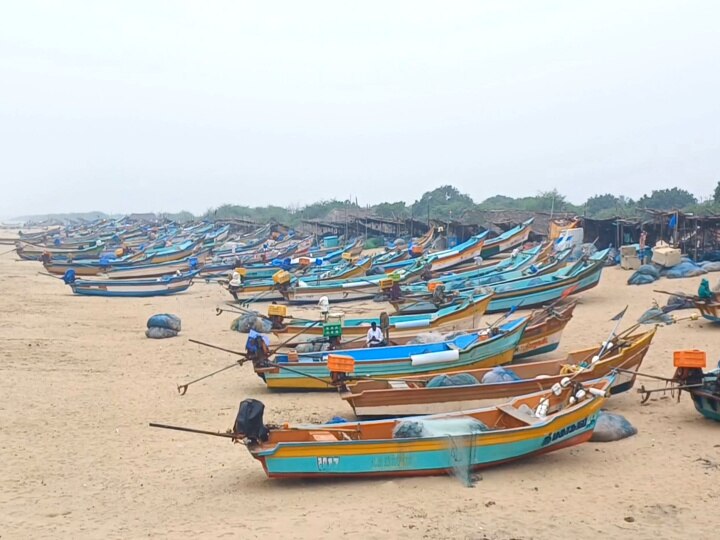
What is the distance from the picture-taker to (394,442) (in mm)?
7328

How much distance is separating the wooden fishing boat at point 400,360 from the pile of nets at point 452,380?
1.18 metres

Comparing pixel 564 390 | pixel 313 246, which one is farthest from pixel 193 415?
pixel 313 246

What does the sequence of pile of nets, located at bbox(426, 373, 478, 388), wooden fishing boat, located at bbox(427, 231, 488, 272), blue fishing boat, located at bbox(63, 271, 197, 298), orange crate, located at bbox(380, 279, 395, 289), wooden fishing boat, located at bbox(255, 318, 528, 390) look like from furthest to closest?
wooden fishing boat, located at bbox(427, 231, 488, 272), blue fishing boat, located at bbox(63, 271, 197, 298), orange crate, located at bbox(380, 279, 395, 289), wooden fishing boat, located at bbox(255, 318, 528, 390), pile of nets, located at bbox(426, 373, 478, 388)

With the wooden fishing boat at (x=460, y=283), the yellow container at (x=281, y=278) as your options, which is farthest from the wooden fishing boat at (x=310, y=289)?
the wooden fishing boat at (x=460, y=283)

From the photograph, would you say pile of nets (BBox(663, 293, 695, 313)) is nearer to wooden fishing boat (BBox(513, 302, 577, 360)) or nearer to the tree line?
wooden fishing boat (BBox(513, 302, 577, 360))

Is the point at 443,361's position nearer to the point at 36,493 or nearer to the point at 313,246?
the point at 36,493

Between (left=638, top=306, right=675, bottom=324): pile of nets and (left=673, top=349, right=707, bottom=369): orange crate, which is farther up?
(left=673, top=349, right=707, bottom=369): orange crate

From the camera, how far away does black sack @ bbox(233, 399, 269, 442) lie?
7398 millimetres

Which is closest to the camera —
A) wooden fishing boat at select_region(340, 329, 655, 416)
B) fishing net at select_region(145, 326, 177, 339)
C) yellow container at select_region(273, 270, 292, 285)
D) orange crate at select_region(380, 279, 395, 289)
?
wooden fishing boat at select_region(340, 329, 655, 416)

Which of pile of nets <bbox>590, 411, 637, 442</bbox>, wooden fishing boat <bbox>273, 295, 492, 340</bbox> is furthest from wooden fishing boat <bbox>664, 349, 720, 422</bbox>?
wooden fishing boat <bbox>273, 295, 492, 340</bbox>

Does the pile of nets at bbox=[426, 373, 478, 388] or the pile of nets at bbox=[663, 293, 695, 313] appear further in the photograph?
the pile of nets at bbox=[663, 293, 695, 313]

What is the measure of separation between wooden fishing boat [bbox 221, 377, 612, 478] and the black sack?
0.9 inches

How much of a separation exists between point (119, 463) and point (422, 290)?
1256 cm

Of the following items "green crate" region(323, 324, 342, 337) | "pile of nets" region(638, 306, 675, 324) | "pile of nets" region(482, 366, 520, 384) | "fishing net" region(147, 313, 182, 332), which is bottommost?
"fishing net" region(147, 313, 182, 332)
